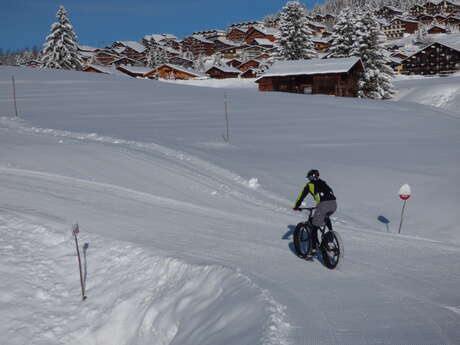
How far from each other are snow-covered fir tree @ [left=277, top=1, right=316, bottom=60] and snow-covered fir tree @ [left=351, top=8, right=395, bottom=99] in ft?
29.9

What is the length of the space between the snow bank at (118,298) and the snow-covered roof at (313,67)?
38888 mm

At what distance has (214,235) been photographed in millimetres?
10180

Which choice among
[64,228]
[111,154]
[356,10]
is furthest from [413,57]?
[64,228]

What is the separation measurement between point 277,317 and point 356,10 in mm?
55128

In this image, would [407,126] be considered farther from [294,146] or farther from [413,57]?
[413,57]

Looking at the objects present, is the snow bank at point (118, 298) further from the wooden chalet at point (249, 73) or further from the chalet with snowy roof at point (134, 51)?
the chalet with snowy roof at point (134, 51)

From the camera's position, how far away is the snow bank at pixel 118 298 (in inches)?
239

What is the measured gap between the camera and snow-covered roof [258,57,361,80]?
144ft

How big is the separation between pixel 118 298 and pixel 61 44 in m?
57.3

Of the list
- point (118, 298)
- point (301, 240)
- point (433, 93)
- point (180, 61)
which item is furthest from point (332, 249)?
point (180, 61)

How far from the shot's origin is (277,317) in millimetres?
Answer: 5758

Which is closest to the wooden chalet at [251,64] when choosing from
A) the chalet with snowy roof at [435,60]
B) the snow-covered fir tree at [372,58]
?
the chalet with snowy roof at [435,60]

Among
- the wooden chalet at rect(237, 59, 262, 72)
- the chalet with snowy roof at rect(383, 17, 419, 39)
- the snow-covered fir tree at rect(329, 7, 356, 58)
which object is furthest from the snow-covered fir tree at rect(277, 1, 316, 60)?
the chalet with snowy roof at rect(383, 17, 419, 39)

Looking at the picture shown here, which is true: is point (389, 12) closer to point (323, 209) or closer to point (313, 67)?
point (313, 67)
